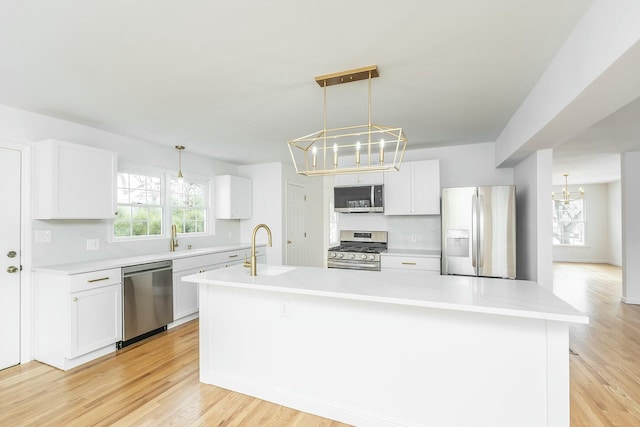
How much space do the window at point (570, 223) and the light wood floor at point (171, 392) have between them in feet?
23.7

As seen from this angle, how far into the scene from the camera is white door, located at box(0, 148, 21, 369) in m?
2.84

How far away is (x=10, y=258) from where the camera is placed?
2893 mm

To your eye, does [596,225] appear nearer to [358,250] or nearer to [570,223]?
[570,223]

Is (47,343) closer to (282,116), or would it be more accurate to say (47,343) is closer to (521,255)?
(282,116)

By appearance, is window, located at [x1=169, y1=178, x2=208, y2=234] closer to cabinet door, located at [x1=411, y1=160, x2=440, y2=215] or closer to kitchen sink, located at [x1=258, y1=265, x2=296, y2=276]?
kitchen sink, located at [x1=258, y1=265, x2=296, y2=276]

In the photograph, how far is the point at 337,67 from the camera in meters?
2.18

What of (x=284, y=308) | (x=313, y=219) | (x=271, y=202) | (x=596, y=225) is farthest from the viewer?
(x=596, y=225)

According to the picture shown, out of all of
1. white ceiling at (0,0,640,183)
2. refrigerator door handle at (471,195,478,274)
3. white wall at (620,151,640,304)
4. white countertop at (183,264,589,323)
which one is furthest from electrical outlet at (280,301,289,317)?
white wall at (620,151,640,304)

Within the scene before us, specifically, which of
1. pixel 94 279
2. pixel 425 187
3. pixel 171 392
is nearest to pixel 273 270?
pixel 171 392

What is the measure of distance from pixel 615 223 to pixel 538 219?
8037 millimetres

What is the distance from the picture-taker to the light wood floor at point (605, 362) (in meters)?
2.17

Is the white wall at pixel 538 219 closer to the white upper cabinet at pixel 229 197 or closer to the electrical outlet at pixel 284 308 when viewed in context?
the electrical outlet at pixel 284 308

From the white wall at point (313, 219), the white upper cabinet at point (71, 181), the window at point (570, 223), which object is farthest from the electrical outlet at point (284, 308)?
the window at point (570, 223)

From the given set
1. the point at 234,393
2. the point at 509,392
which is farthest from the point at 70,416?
the point at 509,392
